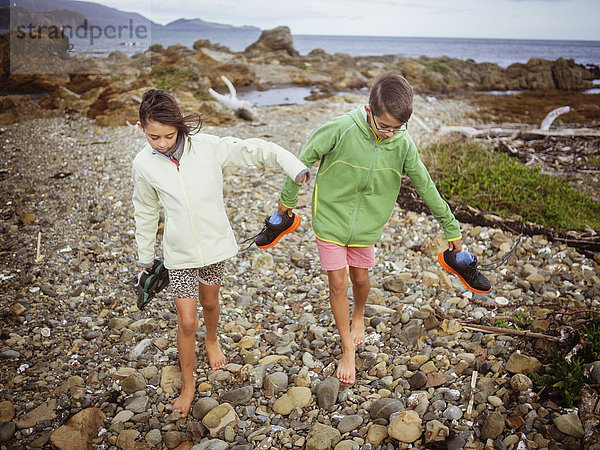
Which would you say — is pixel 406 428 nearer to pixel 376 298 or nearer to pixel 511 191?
pixel 376 298

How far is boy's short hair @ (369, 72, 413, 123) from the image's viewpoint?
278 cm

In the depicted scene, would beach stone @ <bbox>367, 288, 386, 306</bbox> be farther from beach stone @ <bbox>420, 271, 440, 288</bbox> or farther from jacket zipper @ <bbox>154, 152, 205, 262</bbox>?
jacket zipper @ <bbox>154, 152, 205, 262</bbox>

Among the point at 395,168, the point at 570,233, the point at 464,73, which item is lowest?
the point at 570,233

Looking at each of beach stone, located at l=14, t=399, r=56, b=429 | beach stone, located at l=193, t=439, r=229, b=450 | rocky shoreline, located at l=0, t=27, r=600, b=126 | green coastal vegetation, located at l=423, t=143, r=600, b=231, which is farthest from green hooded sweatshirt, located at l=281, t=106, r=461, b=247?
rocky shoreline, located at l=0, t=27, r=600, b=126

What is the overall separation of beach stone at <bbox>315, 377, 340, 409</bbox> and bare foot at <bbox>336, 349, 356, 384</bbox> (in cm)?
10

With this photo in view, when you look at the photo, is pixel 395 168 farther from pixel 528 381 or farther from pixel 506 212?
pixel 506 212

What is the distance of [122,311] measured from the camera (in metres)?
4.40

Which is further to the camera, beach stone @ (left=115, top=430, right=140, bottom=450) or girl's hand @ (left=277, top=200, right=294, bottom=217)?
girl's hand @ (left=277, top=200, right=294, bottom=217)

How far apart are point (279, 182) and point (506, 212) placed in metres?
3.79

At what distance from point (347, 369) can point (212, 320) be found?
114 centimetres

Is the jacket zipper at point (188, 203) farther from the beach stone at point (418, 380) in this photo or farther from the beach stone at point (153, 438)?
the beach stone at point (418, 380)

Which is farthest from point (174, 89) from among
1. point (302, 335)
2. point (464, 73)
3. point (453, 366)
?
point (464, 73)

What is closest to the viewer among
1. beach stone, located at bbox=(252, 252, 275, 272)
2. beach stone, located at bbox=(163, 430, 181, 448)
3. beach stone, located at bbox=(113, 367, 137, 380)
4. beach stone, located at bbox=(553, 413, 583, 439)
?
beach stone, located at bbox=(553, 413, 583, 439)

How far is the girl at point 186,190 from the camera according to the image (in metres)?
2.76
